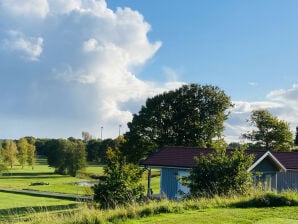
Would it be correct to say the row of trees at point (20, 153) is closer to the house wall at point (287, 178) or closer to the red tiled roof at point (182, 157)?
the red tiled roof at point (182, 157)

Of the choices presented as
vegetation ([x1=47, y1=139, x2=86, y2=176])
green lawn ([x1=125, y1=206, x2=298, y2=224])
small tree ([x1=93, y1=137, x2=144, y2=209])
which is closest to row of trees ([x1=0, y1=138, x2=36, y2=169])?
vegetation ([x1=47, y1=139, x2=86, y2=176])

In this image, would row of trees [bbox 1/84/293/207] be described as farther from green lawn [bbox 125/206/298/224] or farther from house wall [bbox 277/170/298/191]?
green lawn [bbox 125/206/298/224]

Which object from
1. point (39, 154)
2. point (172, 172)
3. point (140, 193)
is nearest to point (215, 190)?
point (140, 193)

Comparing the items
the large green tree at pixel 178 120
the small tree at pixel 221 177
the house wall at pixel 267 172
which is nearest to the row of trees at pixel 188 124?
the large green tree at pixel 178 120

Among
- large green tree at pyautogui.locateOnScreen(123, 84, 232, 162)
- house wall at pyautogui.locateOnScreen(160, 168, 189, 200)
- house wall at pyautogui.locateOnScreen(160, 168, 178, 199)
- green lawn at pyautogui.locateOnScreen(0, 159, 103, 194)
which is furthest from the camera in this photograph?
green lawn at pyautogui.locateOnScreen(0, 159, 103, 194)

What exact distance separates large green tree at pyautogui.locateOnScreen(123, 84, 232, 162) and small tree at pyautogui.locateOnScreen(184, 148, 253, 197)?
1347 inches

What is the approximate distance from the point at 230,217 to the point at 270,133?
1882 inches

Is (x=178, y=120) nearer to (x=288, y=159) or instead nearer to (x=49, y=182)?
(x=288, y=159)

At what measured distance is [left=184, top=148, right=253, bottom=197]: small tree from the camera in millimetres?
16641

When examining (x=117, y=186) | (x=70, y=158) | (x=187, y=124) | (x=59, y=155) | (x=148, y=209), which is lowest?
(x=148, y=209)

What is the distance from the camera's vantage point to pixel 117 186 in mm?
18109

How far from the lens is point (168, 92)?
54531mm

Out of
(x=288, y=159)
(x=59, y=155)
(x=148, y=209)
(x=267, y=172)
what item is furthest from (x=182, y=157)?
(x=59, y=155)

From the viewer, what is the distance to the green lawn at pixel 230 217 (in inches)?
404
